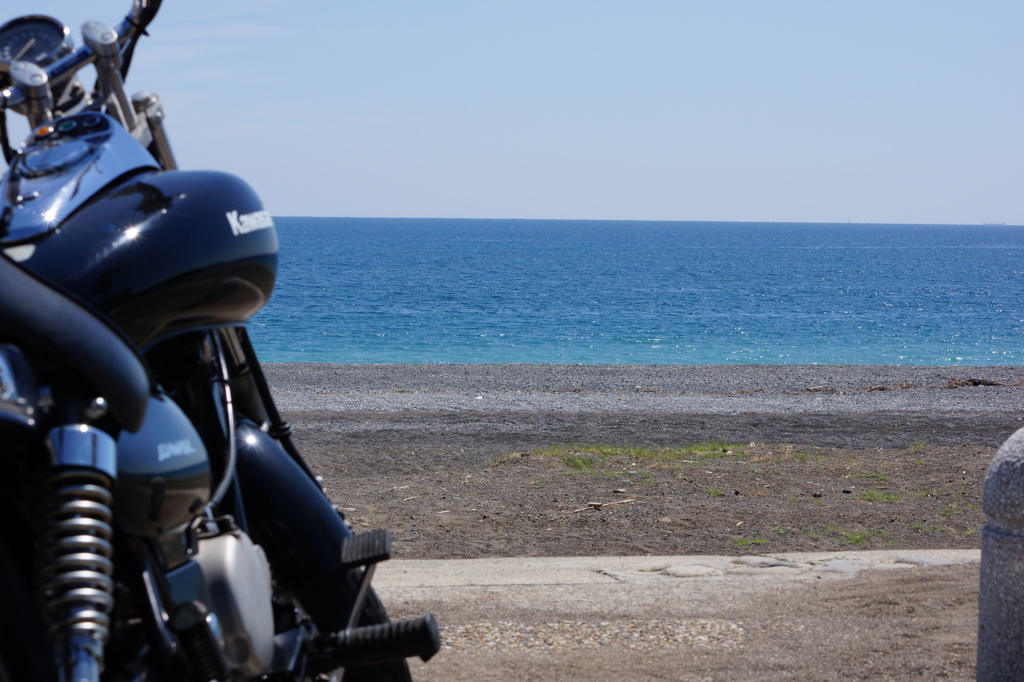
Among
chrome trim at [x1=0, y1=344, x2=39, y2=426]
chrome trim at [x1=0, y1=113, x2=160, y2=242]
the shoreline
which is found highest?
chrome trim at [x1=0, y1=113, x2=160, y2=242]

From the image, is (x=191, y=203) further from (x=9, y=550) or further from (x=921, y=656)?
(x=921, y=656)

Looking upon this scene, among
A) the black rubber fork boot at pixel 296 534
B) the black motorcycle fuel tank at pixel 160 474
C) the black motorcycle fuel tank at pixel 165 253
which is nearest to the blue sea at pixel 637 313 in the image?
the black rubber fork boot at pixel 296 534

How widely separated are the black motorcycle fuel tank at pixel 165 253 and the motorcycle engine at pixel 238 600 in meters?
0.41

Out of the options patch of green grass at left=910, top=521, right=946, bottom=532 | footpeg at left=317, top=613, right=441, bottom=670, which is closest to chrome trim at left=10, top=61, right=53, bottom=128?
footpeg at left=317, top=613, right=441, bottom=670

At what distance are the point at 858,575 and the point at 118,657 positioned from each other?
4.84 m

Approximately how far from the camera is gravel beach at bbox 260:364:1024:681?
4555 mm

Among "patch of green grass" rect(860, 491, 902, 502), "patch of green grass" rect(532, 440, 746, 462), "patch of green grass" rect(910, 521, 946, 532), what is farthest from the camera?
"patch of green grass" rect(532, 440, 746, 462)

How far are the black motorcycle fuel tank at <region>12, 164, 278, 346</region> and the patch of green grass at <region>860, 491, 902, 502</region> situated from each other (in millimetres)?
6975

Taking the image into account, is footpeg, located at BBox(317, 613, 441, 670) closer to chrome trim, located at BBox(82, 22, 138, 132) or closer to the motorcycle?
the motorcycle

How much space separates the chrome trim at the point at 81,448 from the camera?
154 centimetres

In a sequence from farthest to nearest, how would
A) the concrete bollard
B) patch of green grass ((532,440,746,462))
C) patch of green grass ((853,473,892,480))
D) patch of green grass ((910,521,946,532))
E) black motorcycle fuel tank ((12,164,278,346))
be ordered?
patch of green grass ((532,440,746,462)) → patch of green grass ((853,473,892,480)) → patch of green grass ((910,521,946,532)) → the concrete bollard → black motorcycle fuel tank ((12,164,278,346))

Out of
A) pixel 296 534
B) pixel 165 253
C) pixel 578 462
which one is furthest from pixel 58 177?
pixel 578 462

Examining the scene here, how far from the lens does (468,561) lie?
6473 millimetres

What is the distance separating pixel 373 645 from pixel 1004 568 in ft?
7.57
